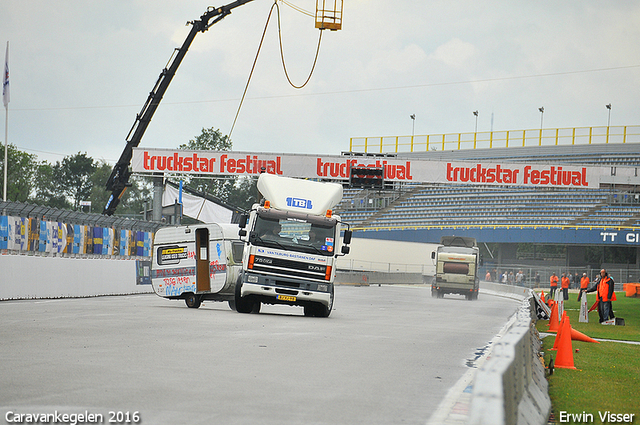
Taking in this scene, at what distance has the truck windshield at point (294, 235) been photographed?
19.4 meters

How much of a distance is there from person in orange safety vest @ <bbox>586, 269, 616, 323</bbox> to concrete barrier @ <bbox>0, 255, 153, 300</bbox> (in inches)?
632

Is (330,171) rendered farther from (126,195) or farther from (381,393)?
(126,195)

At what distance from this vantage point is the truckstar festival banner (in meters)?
42.8

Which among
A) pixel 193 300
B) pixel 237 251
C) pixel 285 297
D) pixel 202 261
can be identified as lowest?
pixel 193 300

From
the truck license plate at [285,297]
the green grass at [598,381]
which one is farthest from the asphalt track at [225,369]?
the truck license plate at [285,297]

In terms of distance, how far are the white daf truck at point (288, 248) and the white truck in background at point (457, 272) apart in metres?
23.9

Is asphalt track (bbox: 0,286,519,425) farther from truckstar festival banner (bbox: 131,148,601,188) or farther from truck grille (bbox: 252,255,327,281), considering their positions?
truckstar festival banner (bbox: 131,148,601,188)

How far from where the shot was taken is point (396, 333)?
1588cm

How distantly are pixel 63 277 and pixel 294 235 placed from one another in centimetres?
939

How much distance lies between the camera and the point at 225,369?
356 inches

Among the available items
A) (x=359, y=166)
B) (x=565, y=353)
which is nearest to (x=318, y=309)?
(x=565, y=353)

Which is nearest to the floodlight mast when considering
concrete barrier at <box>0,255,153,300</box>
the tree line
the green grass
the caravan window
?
concrete barrier at <box>0,255,153,300</box>

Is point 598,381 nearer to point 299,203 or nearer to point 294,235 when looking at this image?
point 294,235

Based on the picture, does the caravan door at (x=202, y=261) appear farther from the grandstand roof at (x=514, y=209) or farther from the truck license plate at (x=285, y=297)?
the grandstand roof at (x=514, y=209)
